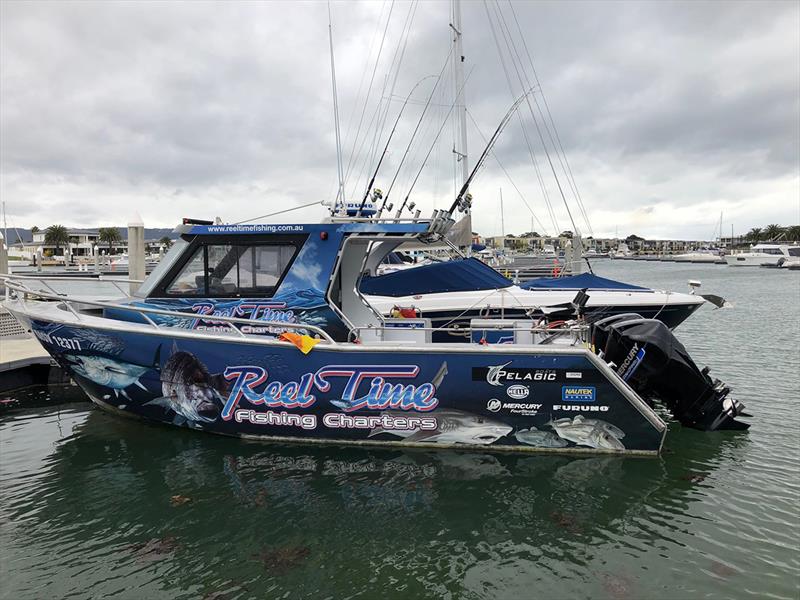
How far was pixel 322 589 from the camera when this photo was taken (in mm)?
4082

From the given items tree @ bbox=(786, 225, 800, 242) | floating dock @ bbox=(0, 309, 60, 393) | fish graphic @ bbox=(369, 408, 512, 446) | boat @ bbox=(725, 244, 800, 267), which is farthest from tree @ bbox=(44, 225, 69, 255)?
tree @ bbox=(786, 225, 800, 242)

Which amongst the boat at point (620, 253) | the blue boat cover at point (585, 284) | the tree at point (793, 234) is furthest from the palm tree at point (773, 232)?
the blue boat cover at point (585, 284)

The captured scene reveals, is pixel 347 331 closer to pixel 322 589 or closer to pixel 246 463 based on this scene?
pixel 246 463

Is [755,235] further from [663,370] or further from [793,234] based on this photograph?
[663,370]

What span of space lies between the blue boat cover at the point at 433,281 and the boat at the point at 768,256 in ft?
270

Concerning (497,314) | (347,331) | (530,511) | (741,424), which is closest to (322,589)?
(530,511)

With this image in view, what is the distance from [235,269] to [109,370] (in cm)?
216

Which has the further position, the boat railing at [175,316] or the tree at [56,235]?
the tree at [56,235]

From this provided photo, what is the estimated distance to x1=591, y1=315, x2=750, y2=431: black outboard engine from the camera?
6359 millimetres

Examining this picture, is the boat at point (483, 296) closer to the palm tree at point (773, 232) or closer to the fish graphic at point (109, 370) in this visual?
the fish graphic at point (109, 370)

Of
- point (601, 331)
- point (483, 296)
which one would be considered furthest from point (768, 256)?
point (601, 331)

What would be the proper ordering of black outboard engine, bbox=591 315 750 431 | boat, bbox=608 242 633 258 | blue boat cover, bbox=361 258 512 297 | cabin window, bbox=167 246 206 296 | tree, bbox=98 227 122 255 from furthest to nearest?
boat, bbox=608 242 633 258 < tree, bbox=98 227 122 255 < blue boat cover, bbox=361 258 512 297 < cabin window, bbox=167 246 206 296 < black outboard engine, bbox=591 315 750 431

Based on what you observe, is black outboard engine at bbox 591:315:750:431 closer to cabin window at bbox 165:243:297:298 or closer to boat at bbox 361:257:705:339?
boat at bbox 361:257:705:339

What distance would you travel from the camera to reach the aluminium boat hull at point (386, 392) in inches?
236
